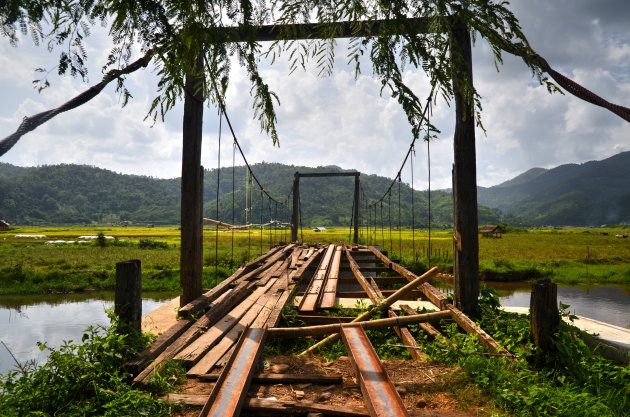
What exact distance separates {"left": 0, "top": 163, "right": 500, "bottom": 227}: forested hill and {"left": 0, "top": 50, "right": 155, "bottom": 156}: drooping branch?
7170cm

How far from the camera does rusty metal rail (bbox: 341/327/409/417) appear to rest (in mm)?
1791

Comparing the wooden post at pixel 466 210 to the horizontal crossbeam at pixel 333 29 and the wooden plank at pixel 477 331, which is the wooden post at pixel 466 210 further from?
the horizontal crossbeam at pixel 333 29

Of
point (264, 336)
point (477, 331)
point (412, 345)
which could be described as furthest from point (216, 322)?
point (477, 331)

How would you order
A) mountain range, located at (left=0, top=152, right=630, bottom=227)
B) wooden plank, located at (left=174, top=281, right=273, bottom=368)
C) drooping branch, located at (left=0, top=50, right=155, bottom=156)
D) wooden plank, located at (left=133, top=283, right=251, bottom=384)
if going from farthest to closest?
mountain range, located at (left=0, top=152, right=630, bottom=227) < wooden plank, located at (left=174, top=281, right=273, bottom=368) < wooden plank, located at (left=133, top=283, right=251, bottom=384) < drooping branch, located at (left=0, top=50, right=155, bottom=156)

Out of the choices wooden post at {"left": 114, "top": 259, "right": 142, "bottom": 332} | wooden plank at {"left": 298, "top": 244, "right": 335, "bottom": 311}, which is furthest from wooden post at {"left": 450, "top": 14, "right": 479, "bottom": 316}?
wooden post at {"left": 114, "top": 259, "right": 142, "bottom": 332}

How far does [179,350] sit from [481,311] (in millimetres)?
2917

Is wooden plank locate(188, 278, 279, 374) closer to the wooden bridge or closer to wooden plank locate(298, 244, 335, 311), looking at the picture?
the wooden bridge

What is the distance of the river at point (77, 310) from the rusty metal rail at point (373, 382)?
6.13 meters

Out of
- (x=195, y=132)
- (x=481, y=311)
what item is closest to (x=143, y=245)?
(x=195, y=132)

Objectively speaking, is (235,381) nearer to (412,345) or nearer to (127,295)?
(127,295)

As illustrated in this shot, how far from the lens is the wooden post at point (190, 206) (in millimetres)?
3906

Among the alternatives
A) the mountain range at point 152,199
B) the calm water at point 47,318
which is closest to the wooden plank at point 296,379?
the calm water at point 47,318

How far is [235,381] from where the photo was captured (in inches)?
82.7

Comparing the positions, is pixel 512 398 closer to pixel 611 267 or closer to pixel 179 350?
Result: pixel 179 350
